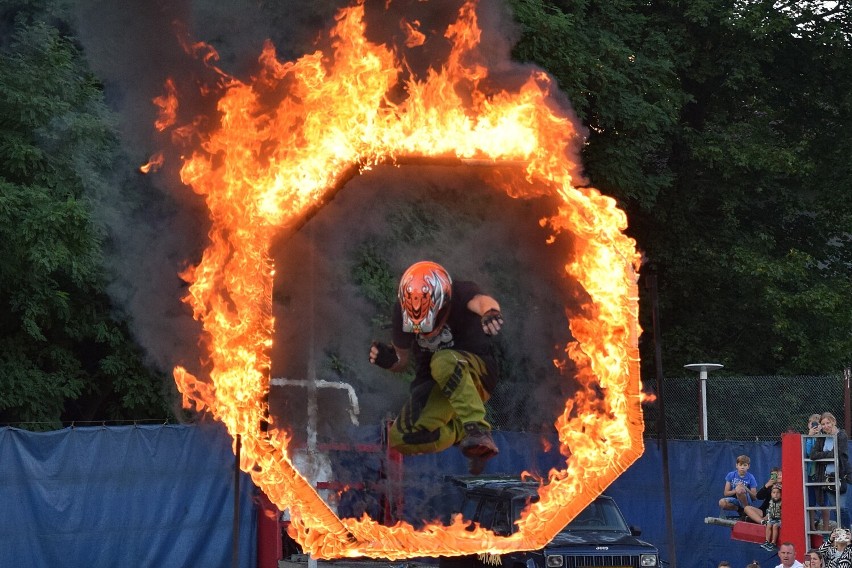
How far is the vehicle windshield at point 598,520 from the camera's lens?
17597 millimetres

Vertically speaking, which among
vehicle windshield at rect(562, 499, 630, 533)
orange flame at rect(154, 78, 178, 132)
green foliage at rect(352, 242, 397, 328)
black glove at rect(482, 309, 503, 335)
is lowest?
vehicle windshield at rect(562, 499, 630, 533)

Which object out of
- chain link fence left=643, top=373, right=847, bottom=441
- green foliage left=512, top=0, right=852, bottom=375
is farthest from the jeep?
green foliage left=512, top=0, right=852, bottom=375

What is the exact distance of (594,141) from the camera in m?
26.5

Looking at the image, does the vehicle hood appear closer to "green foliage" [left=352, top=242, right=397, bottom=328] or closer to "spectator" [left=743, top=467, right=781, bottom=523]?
"spectator" [left=743, top=467, right=781, bottom=523]

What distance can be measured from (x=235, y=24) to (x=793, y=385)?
12050mm

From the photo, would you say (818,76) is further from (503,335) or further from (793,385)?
(503,335)

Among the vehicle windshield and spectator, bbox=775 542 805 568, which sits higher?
the vehicle windshield

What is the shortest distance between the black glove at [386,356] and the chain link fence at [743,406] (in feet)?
36.6

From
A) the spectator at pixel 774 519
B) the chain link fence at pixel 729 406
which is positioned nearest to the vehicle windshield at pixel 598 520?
the spectator at pixel 774 519

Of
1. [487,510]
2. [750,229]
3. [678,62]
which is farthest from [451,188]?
[750,229]

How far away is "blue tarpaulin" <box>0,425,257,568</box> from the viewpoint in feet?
60.1

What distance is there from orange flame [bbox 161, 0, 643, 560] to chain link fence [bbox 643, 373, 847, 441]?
10.00 m

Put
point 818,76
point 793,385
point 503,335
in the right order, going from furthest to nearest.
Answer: point 818,76 → point 793,385 → point 503,335

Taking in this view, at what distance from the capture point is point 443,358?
13.1 m
